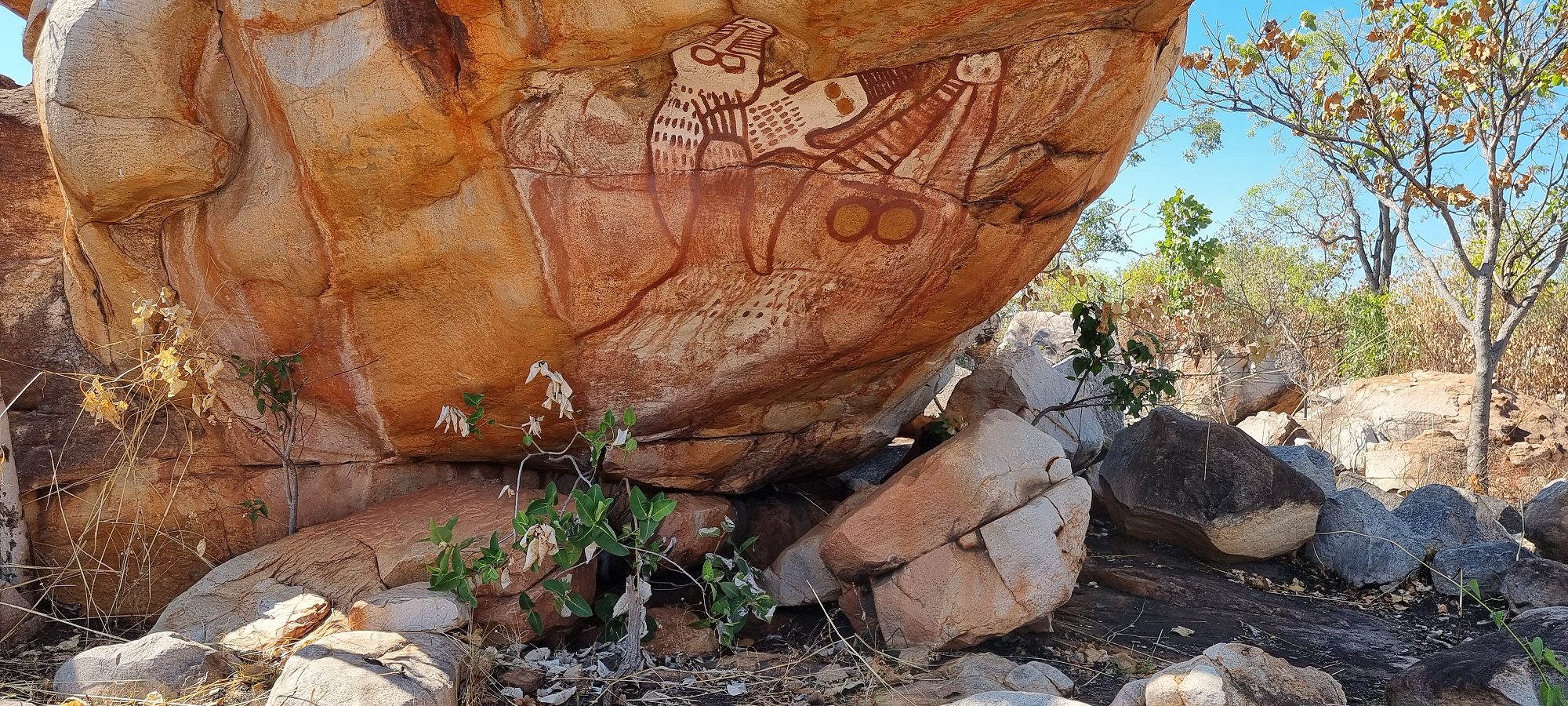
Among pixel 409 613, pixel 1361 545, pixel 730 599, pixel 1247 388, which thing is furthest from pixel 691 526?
pixel 1247 388

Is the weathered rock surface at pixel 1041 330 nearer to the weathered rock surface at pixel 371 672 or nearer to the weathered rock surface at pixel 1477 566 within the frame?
the weathered rock surface at pixel 1477 566

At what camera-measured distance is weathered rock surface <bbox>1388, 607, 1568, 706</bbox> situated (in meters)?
2.60

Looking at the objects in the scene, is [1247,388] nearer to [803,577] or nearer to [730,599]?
[803,577]

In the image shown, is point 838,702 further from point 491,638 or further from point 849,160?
point 849,160

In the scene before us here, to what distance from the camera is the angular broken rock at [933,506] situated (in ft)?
11.1

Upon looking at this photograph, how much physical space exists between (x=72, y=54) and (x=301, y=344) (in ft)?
3.54

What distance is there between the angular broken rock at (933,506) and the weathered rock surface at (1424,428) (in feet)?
17.7

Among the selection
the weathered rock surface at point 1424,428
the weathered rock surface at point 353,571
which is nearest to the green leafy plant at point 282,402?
the weathered rock surface at point 353,571

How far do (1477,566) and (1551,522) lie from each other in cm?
49

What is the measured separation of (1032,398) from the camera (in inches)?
197

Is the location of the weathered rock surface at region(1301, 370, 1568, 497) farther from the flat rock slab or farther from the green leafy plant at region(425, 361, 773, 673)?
the green leafy plant at region(425, 361, 773, 673)

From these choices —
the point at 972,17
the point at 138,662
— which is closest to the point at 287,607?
the point at 138,662

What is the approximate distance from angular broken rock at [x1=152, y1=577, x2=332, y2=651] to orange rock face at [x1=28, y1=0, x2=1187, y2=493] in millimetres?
626

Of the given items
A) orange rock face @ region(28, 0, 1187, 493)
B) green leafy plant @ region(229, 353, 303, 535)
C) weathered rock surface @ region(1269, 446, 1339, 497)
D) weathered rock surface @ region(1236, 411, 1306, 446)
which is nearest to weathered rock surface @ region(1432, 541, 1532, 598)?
weathered rock surface @ region(1269, 446, 1339, 497)
